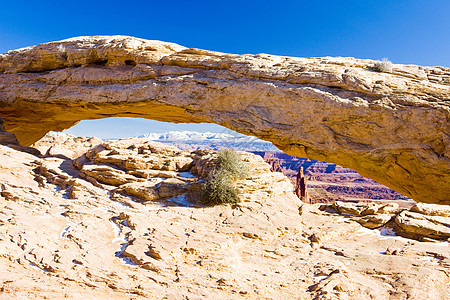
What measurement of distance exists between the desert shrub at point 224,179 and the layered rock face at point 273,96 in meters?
1.45

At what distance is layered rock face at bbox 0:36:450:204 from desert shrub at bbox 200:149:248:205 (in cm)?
145

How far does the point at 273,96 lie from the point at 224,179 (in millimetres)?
3953

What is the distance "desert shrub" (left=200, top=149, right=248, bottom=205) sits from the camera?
33.1ft

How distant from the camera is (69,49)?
13.8 metres

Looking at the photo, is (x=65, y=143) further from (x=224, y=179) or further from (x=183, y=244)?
(x=183, y=244)

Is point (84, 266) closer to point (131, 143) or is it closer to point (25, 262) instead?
point (25, 262)

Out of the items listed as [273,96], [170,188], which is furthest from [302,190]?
[170,188]

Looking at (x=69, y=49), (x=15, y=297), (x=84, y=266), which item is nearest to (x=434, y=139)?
(x=84, y=266)

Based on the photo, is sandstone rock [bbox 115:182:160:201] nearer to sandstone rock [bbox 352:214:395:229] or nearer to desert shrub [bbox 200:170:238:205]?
desert shrub [bbox 200:170:238:205]

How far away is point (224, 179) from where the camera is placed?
1031 centimetres

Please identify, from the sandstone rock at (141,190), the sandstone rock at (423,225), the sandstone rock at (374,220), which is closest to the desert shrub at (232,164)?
the sandstone rock at (141,190)

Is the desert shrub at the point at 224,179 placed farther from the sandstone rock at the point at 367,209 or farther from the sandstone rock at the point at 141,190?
the sandstone rock at the point at 367,209

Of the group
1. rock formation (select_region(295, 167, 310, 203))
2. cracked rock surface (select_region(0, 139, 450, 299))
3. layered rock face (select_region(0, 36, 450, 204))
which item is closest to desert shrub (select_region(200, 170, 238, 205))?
cracked rock surface (select_region(0, 139, 450, 299))

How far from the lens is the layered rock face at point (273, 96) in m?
8.90
